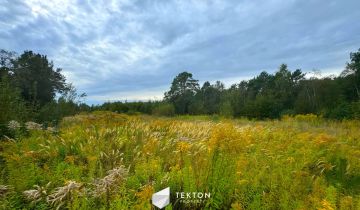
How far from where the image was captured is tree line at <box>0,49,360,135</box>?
1244 cm

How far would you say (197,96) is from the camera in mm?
55906

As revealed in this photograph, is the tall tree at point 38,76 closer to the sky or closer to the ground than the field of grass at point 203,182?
closer to the sky

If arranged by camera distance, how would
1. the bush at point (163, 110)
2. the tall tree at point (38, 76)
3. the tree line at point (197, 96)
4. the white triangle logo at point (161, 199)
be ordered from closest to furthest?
1. the white triangle logo at point (161, 199)
2. the tree line at point (197, 96)
3. the tall tree at point (38, 76)
4. the bush at point (163, 110)

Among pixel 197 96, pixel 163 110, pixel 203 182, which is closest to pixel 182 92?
pixel 197 96

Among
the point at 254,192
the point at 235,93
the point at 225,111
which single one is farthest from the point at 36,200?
the point at 235,93

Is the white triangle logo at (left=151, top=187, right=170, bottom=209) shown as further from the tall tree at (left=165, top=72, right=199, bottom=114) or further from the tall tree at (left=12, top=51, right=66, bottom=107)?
the tall tree at (left=165, top=72, right=199, bottom=114)

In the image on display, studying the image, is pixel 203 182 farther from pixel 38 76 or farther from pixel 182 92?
pixel 182 92

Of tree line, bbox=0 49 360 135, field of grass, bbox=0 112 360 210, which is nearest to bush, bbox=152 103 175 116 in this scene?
tree line, bbox=0 49 360 135

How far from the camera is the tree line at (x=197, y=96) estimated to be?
12.4 meters

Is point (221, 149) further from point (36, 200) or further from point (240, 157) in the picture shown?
point (36, 200)

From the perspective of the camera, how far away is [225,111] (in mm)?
27781

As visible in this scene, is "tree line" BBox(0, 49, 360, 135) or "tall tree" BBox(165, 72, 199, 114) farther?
"tall tree" BBox(165, 72, 199, 114)

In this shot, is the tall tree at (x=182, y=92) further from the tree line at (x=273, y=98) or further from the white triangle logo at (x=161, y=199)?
the white triangle logo at (x=161, y=199)

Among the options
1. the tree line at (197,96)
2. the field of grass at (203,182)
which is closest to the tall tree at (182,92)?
the tree line at (197,96)
